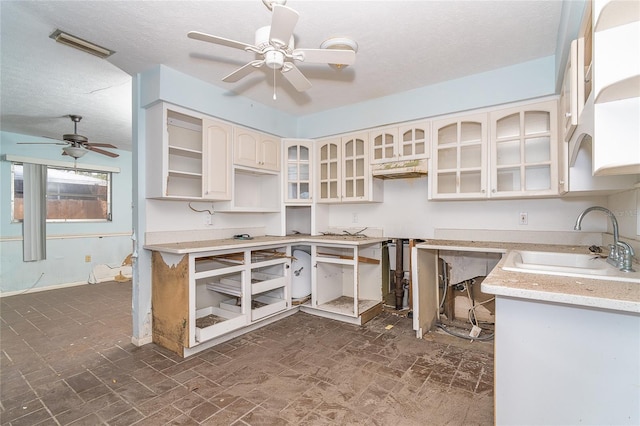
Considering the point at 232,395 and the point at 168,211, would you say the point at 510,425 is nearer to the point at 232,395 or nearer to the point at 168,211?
the point at 232,395

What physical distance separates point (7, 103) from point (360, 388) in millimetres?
4973

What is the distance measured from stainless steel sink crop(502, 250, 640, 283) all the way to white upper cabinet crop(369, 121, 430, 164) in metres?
1.38

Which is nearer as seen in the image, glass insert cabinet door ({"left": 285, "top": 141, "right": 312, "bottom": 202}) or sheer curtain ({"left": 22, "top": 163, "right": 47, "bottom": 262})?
glass insert cabinet door ({"left": 285, "top": 141, "right": 312, "bottom": 202})

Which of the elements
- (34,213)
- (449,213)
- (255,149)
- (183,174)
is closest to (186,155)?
(183,174)

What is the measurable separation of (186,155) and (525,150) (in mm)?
3207

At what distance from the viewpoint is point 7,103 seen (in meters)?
3.53

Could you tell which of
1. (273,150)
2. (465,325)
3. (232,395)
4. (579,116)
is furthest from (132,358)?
(579,116)

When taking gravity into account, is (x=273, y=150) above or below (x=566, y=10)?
below

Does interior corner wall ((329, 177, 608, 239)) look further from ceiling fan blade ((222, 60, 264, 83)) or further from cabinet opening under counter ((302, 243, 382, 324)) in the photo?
ceiling fan blade ((222, 60, 264, 83))

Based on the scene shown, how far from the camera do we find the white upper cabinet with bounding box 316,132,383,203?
346 centimetres

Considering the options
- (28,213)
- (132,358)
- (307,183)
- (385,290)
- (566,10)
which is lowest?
(132,358)

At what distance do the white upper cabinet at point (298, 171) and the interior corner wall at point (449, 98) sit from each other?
27 cm

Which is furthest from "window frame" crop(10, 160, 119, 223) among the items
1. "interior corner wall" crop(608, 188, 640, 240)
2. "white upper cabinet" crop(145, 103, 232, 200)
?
"interior corner wall" crop(608, 188, 640, 240)

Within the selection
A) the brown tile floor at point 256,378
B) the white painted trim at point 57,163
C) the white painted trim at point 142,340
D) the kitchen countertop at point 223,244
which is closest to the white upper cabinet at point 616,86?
the brown tile floor at point 256,378
